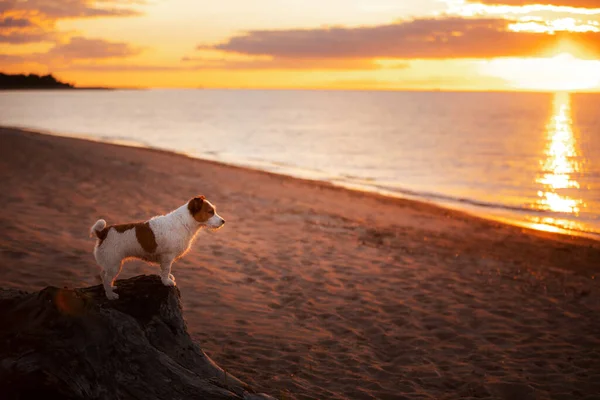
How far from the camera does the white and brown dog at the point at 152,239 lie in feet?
19.3

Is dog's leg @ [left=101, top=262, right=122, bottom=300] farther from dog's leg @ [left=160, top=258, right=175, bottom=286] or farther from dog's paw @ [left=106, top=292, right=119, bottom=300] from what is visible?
dog's leg @ [left=160, top=258, right=175, bottom=286]

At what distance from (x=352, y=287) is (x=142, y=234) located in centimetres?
603

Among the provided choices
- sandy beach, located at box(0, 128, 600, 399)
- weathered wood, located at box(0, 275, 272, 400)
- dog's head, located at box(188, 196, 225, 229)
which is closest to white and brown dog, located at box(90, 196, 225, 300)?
dog's head, located at box(188, 196, 225, 229)

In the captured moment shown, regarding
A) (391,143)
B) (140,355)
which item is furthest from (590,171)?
(140,355)

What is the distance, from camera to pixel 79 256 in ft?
35.0

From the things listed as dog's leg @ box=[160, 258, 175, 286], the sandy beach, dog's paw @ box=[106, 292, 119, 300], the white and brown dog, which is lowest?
the sandy beach

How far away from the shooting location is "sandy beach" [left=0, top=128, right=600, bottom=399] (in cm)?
771

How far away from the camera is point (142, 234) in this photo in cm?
606

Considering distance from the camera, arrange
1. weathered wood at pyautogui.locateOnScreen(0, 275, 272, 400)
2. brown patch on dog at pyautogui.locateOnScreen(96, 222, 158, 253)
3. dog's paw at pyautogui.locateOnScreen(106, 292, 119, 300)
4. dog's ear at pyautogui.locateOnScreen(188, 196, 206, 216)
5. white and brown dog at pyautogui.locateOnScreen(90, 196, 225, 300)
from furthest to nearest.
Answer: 1. dog's ear at pyautogui.locateOnScreen(188, 196, 206, 216)
2. brown patch on dog at pyautogui.locateOnScreen(96, 222, 158, 253)
3. white and brown dog at pyautogui.locateOnScreen(90, 196, 225, 300)
4. dog's paw at pyautogui.locateOnScreen(106, 292, 119, 300)
5. weathered wood at pyautogui.locateOnScreen(0, 275, 272, 400)

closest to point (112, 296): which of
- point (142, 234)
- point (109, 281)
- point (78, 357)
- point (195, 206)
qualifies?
point (109, 281)

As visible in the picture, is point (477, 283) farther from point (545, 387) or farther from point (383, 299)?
point (545, 387)

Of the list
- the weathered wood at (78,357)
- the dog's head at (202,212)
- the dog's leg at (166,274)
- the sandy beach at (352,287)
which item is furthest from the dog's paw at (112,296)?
the sandy beach at (352,287)

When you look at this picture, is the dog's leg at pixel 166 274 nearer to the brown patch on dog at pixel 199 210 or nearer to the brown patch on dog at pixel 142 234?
the brown patch on dog at pixel 142 234

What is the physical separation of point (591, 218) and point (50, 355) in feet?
77.7
